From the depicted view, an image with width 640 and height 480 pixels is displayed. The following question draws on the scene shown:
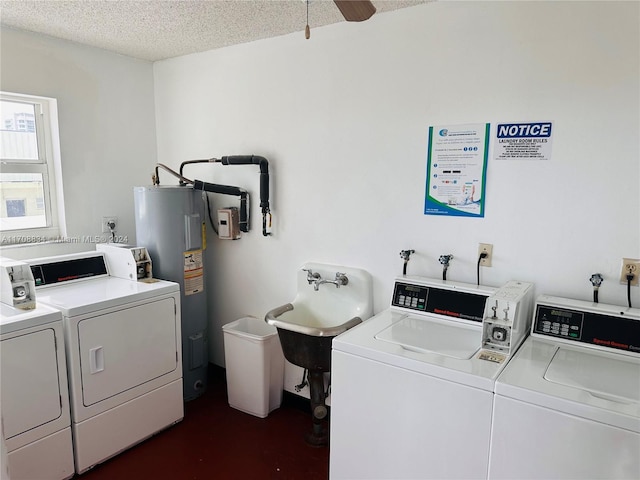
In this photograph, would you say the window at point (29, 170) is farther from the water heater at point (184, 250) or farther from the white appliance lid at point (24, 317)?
the white appliance lid at point (24, 317)

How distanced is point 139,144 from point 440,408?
2934mm

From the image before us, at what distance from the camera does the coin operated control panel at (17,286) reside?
2.14 m

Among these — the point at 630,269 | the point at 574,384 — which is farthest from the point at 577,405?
the point at 630,269

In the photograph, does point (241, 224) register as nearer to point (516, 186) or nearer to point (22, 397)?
point (22, 397)

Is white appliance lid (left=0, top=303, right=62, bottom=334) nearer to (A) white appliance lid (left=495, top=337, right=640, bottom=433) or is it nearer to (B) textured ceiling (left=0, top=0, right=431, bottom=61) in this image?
(B) textured ceiling (left=0, top=0, right=431, bottom=61)

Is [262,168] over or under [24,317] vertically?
over

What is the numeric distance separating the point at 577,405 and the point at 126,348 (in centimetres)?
217

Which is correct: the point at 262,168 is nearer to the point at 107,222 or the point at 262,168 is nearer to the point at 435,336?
the point at 107,222

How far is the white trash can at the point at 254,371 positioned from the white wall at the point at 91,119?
134 cm

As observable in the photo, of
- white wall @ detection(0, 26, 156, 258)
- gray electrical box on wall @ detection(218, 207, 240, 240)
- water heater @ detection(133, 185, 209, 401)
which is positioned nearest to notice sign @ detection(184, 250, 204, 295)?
water heater @ detection(133, 185, 209, 401)

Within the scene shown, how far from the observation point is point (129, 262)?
2732 mm

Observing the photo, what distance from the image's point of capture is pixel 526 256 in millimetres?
2068

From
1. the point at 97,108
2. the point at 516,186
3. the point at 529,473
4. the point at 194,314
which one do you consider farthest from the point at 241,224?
the point at 529,473

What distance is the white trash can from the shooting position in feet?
9.07
